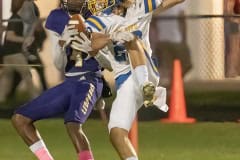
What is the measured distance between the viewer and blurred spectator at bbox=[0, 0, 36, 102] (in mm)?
15578

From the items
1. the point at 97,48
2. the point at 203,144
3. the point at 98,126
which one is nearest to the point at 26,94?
the point at 98,126

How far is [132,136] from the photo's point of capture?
922 centimetres

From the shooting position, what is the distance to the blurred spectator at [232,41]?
16.0 metres

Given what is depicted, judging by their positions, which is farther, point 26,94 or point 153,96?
point 26,94

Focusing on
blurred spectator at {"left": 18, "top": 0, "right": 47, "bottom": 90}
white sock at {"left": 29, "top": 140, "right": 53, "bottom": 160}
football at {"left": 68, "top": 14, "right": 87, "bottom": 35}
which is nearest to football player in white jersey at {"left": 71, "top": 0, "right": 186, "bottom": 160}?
football at {"left": 68, "top": 14, "right": 87, "bottom": 35}

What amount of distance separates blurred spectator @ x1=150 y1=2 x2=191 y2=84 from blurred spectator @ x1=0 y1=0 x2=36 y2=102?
75.4 inches

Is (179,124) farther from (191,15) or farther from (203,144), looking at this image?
(191,15)

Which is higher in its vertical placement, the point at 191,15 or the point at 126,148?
the point at 191,15

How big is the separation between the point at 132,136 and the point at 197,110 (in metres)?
6.04

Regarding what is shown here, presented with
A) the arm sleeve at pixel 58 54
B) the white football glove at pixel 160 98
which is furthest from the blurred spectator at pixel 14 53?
the white football glove at pixel 160 98

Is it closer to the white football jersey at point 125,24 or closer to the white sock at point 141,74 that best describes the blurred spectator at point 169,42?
the white football jersey at point 125,24

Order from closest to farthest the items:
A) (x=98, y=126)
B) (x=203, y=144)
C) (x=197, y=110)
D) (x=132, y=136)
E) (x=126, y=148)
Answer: (x=126, y=148), (x=132, y=136), (x=203, y=144), (x=98, y=126), (x=197, y=110)

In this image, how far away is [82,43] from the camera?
8555 mm

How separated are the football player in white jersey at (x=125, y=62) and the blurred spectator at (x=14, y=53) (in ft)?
24.7
